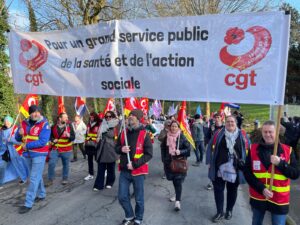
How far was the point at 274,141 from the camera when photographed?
12.7ft

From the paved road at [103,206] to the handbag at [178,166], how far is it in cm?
74

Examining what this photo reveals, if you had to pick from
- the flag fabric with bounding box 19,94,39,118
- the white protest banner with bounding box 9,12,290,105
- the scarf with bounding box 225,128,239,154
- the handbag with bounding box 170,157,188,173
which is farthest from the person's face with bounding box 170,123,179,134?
the flag fabric with bounding box 19,94,39,118

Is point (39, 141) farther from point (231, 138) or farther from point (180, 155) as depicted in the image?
point (231, 138)

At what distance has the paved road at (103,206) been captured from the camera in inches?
222

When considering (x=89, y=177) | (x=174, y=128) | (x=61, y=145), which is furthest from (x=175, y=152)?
(x=89, y=177)

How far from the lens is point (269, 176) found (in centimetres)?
388

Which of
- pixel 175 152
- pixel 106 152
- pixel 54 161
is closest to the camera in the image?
pixel 175 152

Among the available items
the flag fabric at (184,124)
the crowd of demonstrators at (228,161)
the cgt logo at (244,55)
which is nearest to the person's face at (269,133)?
the cgt logo at (244,55)

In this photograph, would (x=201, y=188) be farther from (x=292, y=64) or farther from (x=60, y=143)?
(x=292, y=64)

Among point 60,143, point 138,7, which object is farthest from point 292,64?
point 60,143

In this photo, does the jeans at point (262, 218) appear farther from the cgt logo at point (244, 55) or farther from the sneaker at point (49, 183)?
the sneaker at point (49, 183)

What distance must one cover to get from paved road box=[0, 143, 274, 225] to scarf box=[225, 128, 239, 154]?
1269mm

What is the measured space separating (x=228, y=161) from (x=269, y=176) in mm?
1643

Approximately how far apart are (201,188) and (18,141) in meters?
4.16
